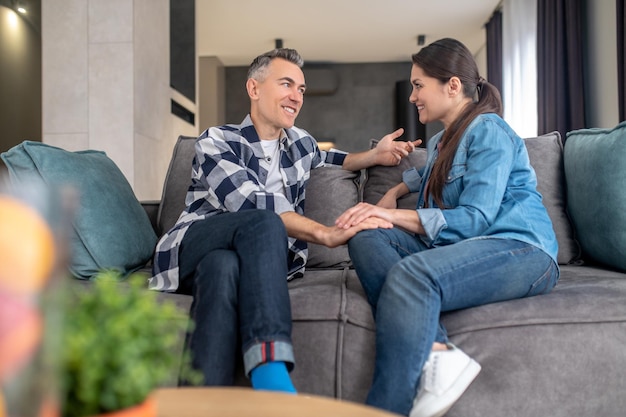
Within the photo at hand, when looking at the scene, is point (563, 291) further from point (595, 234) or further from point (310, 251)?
point (310, 251)

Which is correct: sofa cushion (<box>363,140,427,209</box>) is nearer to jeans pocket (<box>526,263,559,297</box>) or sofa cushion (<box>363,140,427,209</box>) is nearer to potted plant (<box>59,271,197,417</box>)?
jeans pocket (<box>526,263,559,297</box>)

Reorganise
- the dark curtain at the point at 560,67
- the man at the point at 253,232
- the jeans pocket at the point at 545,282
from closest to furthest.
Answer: the man at the point at 253,232 < the jeans pocket at the point at 545,282 < the dark curtain at the point at 560,67

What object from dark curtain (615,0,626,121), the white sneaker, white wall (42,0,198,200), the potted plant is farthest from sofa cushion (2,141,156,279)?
dark curtain (615,0,626,121)

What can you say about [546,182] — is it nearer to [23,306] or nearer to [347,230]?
[347,230]

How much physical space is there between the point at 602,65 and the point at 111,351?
417 centimetres

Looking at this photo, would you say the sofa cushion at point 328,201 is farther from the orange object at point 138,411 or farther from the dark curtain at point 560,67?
the dark curtain at point 560,67

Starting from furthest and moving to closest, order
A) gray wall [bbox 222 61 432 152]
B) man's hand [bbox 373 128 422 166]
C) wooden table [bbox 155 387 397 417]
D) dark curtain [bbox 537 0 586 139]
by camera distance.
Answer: gray wall [bbox 222 61 432 152]
dark curtain [bbox 537 0 586 139]
man's hand [bbox 373 128 422 166]
wooden table [bbox 155 387 397 417]

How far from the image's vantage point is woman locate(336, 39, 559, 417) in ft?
4.11

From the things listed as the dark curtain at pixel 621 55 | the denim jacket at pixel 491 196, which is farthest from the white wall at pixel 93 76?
the dark curtain at pixel 621 55

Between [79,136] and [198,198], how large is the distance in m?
1.91

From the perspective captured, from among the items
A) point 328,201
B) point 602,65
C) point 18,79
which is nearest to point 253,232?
point 328,201

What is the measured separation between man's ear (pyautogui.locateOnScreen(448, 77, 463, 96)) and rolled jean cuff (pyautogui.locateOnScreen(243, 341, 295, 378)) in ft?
3.17

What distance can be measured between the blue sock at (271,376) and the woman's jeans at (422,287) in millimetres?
222

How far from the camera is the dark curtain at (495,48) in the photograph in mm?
6223
